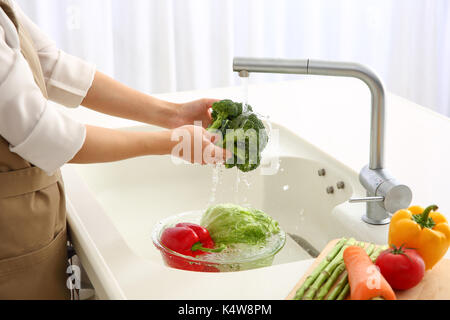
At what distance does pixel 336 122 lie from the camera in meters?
1.69

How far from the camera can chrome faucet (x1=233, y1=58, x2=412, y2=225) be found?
3.53 ft

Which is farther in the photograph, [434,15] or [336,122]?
[434,15]

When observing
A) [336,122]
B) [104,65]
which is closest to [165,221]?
[336,122]

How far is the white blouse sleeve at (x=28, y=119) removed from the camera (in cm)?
96

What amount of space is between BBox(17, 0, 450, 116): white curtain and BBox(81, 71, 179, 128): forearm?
1497 millimetres

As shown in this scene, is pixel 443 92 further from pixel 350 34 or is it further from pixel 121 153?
pixel 121 153

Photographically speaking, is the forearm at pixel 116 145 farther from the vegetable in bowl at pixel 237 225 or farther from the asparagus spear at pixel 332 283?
the asparagus spear at pixel 332 283

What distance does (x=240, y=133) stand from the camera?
1218 millimetres

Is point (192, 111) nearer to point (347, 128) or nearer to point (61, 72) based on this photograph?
point (61, 72)

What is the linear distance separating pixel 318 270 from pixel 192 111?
595 millimetres

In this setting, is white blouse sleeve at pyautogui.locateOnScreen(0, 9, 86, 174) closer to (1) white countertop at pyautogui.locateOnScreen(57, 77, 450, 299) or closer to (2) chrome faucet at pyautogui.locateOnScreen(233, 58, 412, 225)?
(1) white countertop at pyautogui.locateOnScreen(57, 77, 450, 299)

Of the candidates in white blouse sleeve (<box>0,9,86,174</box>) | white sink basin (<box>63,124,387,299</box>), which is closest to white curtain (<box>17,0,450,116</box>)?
white sink basin (<box>63,124,387,299</box>)
